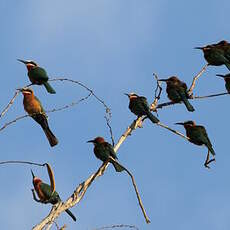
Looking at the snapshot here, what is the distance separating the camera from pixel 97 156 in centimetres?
639

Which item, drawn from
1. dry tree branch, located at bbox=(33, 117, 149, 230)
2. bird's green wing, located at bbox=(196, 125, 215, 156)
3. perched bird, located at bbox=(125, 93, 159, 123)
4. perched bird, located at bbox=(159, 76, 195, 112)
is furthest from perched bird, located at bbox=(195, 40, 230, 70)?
dry tree branch, located at bbox=(33, 117, 149, 230)

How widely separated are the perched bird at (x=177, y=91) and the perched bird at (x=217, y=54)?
542mm

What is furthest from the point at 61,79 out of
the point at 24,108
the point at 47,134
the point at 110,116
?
the point at 24,108

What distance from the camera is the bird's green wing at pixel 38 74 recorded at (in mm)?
6480

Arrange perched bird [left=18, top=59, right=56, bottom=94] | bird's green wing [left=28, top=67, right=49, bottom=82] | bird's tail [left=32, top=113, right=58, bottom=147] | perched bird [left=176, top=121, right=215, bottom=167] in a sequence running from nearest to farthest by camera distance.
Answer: bird's tail [left=32, top=113, right=58, bottom=147] → perched bird [left=18, top=59, right=56, bottom=94] → bird's green wing [left=28, top=67, right=49, bottom=82] → perched bird [left=176, top=121, right=215, bottom=167]

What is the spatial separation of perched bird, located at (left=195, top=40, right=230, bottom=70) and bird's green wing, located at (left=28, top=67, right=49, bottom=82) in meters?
2.50

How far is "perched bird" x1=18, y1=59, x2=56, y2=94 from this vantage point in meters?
6.28

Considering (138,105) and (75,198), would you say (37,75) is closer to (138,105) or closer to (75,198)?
(138,105)

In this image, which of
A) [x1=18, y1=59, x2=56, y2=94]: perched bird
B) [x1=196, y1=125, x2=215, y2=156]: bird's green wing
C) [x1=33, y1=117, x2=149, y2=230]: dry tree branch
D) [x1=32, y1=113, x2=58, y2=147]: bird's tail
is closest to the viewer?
[x1=33, y1=117, x2=149, y2=230]: dry tree branch

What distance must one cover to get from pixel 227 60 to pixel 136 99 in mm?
1953

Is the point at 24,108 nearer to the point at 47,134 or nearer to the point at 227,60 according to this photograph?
the point at 47,134

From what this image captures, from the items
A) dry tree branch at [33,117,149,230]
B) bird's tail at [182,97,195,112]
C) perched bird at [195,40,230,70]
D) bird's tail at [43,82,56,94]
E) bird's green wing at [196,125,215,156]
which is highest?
perched bird at [195,40,230,70]

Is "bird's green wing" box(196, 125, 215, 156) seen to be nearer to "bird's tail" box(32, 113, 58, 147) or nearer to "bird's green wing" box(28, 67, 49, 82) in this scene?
"bird's tail" box(32, 113, 58, 147)

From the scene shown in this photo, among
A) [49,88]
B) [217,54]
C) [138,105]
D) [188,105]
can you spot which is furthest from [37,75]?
[217,54]
